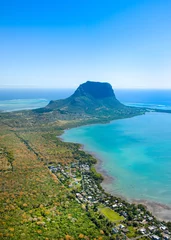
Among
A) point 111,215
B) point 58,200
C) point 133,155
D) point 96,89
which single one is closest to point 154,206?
point 111,215

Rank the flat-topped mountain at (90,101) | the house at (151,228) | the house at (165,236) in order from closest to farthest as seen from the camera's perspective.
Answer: the house at (165,236)
the house at (151,228)
the flat-topped mountain at (90,101)

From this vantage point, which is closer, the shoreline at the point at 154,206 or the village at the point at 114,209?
the village at the point at 114,209

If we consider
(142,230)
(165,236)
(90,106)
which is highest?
(90,106)

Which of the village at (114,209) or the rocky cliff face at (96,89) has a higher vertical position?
the rocky cliff face at (96,89)

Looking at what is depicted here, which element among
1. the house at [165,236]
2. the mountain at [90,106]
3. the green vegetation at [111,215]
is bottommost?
the house at [165,236]

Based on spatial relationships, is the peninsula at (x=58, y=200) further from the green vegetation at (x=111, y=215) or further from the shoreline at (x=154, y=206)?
the shoreline at (x=154, y=206)

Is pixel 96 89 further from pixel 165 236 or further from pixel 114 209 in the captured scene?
pixel 165 236

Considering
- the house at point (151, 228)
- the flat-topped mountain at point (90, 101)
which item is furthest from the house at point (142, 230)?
the flat-topped mountain at point (90, 101)
